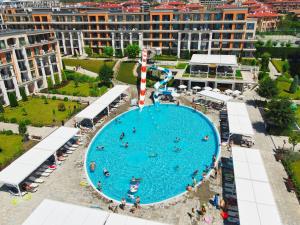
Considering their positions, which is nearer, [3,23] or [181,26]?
[181,26]

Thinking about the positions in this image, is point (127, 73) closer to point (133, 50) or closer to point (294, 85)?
point (133, 50)

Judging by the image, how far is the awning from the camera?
30.5 m

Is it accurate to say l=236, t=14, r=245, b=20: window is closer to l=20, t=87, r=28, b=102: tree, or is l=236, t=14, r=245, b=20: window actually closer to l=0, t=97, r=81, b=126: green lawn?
l=0, t=97, r=81, b=126: green lawn

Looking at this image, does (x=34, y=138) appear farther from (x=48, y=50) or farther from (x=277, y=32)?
(x=277, y=32)

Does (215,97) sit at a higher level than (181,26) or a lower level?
lower

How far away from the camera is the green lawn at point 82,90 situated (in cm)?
6008

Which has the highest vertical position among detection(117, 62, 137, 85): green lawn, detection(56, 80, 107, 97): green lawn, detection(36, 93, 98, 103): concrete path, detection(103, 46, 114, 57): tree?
detection(103, 46, 114, 57): tree

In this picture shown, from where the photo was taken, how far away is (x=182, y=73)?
6494 cm

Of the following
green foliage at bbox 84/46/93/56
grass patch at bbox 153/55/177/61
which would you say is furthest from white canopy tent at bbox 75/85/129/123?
green foliage at bbox 84/46/93/56

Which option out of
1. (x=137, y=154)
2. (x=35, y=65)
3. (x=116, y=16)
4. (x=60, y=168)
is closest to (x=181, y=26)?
(x=116, y=16)

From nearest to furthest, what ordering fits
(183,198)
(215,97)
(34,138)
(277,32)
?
1. (183,198)
2. (34,138)
3. (215,97)
4. (277,32)

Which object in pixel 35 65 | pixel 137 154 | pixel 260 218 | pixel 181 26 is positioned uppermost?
pixel 181 26

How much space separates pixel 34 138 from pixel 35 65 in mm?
25735

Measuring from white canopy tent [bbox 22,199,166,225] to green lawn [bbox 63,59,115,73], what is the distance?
56.1 meters
